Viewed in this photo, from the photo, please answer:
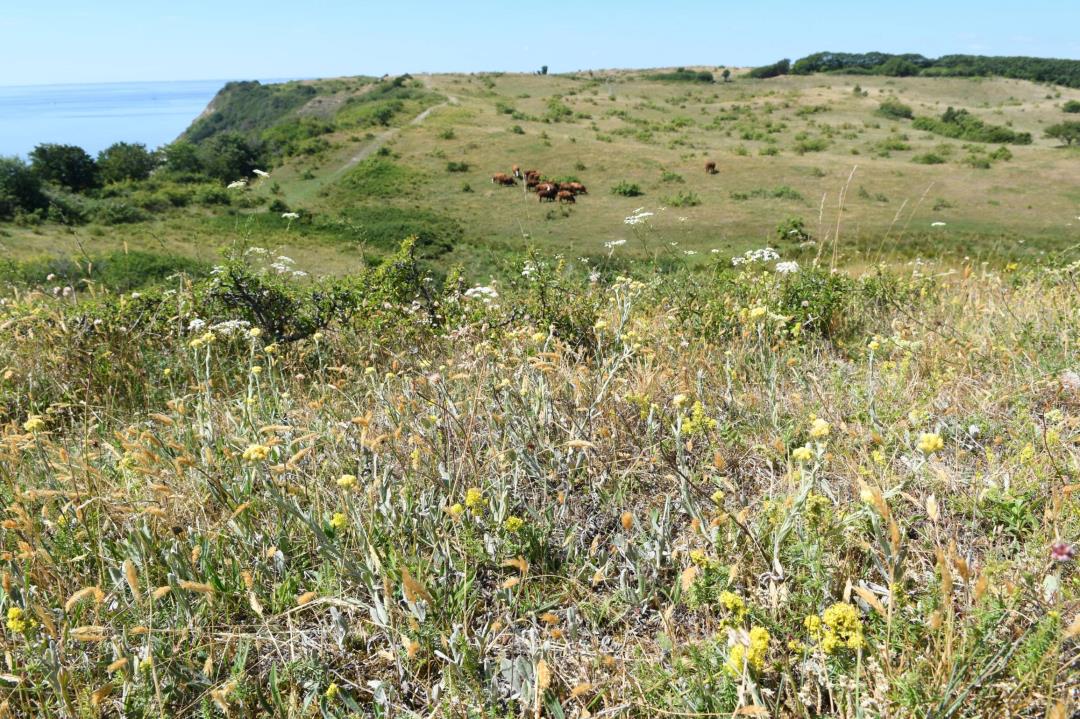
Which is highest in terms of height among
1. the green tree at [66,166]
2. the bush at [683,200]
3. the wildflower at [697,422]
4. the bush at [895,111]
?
the bush at [895,111]

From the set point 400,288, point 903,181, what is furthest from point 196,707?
point 903,181

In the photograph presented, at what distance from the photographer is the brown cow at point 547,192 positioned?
36.8 meters

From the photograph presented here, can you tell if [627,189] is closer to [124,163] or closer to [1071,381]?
[1071,381]

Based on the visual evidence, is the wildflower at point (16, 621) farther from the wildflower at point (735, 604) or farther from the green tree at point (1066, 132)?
the green tree at point (1066, 132)

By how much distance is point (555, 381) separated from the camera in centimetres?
317

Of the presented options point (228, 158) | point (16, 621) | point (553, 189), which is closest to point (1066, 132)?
point (553, 189)

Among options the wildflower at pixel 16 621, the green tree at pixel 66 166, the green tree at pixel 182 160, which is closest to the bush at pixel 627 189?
the green tree at pixel 182 160

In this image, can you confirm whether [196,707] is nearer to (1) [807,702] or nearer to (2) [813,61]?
(1) [807,702]

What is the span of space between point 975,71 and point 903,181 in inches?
2637

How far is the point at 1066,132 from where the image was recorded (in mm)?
52219

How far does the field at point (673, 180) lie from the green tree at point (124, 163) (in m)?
10.5

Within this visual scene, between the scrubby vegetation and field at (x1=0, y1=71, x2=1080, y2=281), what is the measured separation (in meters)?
9.94

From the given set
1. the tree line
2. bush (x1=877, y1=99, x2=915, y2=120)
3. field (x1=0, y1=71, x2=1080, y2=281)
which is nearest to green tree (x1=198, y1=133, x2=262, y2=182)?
field (x1=0, y1=71, x2=1080, y2=281)

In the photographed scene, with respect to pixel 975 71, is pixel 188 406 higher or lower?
lower
